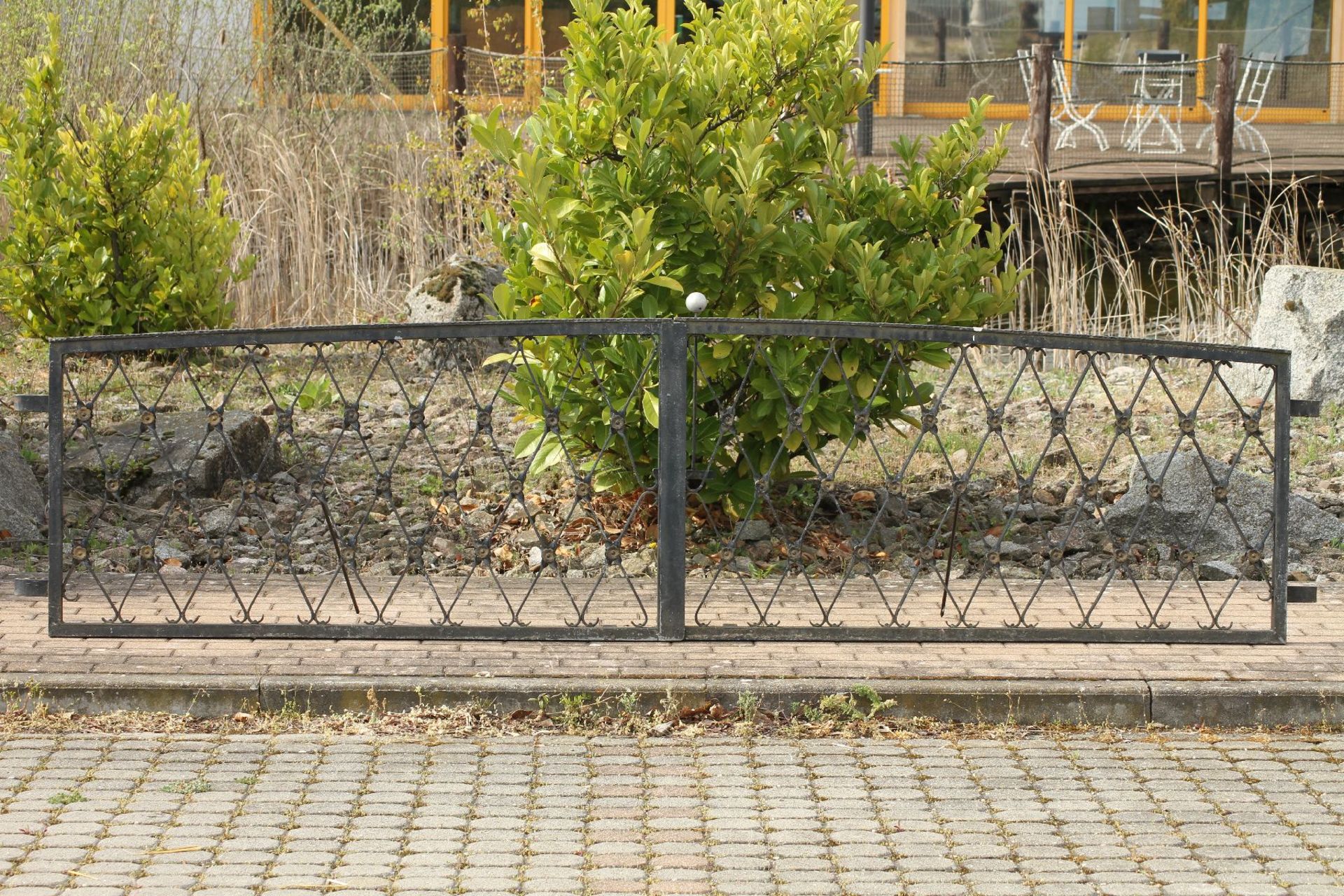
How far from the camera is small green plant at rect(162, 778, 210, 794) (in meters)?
4.42

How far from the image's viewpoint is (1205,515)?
7.31 m

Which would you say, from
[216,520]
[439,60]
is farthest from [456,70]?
[216,520]

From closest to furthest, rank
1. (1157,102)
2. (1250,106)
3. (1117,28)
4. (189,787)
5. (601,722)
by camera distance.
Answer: (189,787) < (601,722) < (1157,102) < (1250,106) < (1117,28)

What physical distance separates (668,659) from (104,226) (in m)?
6.37

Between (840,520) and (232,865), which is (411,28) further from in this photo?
(232,865)

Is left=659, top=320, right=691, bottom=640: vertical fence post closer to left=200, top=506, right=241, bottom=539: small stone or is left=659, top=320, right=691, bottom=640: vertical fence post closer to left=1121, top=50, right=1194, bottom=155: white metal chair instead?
left=200, top=506, right=241, bottom=539: small stone

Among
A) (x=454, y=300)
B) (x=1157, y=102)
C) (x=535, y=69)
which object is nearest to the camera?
(x=454, y=300)

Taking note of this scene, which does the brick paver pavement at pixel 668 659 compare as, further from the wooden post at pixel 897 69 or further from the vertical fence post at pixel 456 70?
the wooden post at pixel 897 69

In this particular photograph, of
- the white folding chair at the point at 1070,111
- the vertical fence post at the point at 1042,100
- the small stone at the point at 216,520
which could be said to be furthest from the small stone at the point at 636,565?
the white folding chair at the point at 1070,111

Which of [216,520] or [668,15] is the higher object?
[668,15]

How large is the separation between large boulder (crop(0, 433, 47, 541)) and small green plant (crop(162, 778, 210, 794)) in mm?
3213

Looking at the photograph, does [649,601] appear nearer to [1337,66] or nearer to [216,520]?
[216,520]

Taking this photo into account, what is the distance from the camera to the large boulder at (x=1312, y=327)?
32.9 feet

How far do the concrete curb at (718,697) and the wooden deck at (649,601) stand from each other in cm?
45
